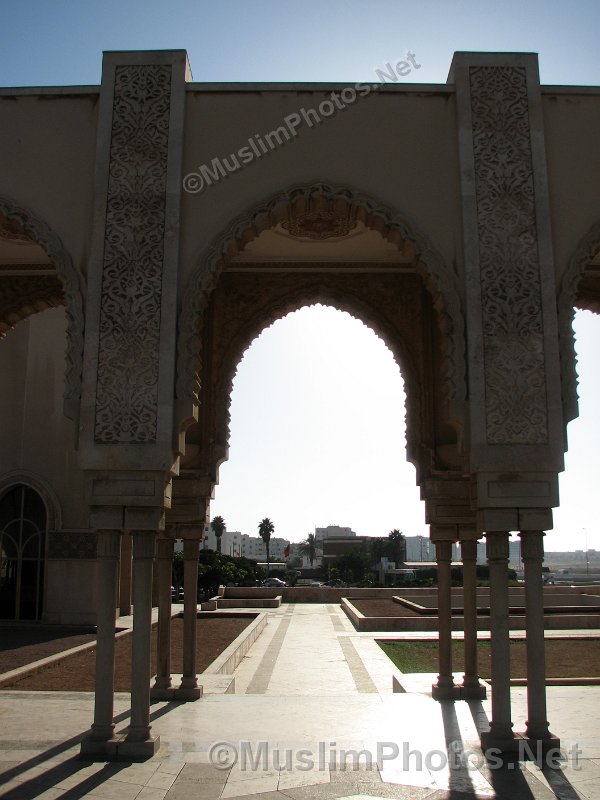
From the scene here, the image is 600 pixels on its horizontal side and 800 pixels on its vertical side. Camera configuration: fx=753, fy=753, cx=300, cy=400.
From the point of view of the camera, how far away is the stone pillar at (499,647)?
15.5ft

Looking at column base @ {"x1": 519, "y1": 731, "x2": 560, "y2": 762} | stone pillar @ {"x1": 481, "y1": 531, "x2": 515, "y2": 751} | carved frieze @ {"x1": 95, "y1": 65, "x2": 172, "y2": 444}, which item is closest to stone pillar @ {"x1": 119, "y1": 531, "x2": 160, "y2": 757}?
carved frieze @ {"x1": 95, "y1": 65, "x2": 172, "y2": 444}

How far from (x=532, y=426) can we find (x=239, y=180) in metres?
2.69

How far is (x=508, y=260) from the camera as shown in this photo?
206 inches

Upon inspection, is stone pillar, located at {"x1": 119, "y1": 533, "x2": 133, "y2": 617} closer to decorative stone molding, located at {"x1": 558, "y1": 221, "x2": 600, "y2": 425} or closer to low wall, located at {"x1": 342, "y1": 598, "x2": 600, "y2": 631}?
low wall, located at {"x1": 342, "y1": 598, "x2": 600, "y2": 631}

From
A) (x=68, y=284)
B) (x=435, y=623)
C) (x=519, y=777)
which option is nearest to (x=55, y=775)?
(x=519, y=777)

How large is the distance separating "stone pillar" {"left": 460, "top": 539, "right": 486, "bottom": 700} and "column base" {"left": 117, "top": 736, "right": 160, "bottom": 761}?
308cm

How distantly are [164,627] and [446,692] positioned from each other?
2.56 meters

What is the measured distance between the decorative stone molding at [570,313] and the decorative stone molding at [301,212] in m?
0.69

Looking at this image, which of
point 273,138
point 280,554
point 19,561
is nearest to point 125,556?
point 19,561

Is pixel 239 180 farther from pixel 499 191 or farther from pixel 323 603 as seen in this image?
pixel 323 603

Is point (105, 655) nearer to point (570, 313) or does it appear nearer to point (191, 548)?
point (191, 548)

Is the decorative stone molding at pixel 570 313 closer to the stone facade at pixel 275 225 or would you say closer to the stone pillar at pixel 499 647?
the stone facade at pixel 275 225

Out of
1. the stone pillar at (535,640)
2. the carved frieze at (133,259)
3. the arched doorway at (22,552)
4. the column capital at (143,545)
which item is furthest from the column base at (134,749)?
the arched doorway at (22,552)

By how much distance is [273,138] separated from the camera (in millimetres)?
5496
